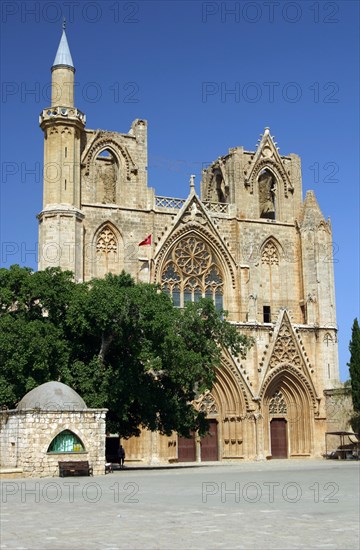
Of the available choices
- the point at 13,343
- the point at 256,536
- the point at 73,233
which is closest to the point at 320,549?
the point at 256,536

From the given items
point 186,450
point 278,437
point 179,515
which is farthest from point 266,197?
point 179,515

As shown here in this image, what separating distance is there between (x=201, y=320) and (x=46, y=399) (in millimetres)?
8984

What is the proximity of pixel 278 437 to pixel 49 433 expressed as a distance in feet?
72.9

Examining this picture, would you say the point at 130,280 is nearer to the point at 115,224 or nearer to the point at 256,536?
the point at 115,224

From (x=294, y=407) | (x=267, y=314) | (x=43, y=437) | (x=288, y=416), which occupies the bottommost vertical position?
(x=43, y=437)

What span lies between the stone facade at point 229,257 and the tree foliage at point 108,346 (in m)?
8.35

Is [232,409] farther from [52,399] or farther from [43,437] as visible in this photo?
[43,437]

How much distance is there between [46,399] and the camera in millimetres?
25453

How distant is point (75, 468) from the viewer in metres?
24.5

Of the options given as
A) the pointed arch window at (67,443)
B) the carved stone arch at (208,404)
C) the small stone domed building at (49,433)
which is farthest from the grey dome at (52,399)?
the carved stone arch at (208,404)

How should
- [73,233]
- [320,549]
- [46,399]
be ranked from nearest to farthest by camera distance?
[320,549], [46,399], [73,233]

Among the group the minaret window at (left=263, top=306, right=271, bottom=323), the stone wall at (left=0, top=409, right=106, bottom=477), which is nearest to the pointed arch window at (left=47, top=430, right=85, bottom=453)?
the stone wall at (left=0, top=409, right=106, bottom=477)

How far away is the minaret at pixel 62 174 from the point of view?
40.5 m

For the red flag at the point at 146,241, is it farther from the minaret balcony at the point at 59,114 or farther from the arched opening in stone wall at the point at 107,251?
the minaret balcony at the point at 59,114
